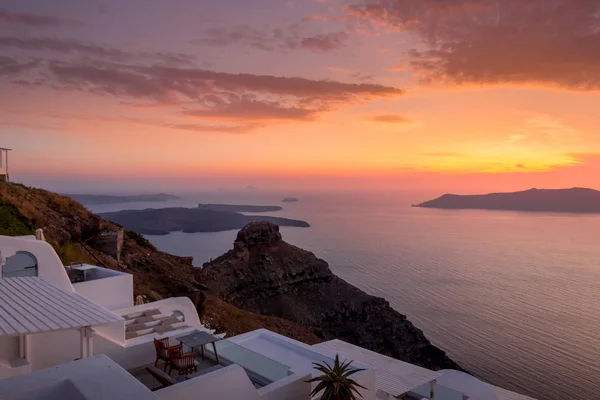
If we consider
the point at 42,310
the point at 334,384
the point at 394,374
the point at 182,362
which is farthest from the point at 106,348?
the point at 394,374

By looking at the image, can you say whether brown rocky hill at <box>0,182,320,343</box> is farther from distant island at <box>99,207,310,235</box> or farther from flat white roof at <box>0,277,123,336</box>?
distant island at <box>99,207,310,235</box>

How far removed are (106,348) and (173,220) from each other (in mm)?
120520

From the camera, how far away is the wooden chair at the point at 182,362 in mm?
7285

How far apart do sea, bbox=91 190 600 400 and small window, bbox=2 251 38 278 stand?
4538 cm

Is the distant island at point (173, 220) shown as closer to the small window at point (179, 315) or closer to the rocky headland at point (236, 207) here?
the rocky headland at point (236, 207)

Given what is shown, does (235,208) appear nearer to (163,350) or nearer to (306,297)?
(306,297)

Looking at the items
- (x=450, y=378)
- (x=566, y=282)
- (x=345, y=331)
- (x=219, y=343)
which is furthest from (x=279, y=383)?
(x=566, y=282)

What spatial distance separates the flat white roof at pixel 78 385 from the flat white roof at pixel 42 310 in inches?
37.4

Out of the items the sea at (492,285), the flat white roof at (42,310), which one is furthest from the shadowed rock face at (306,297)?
the flat white roof at (42,310)

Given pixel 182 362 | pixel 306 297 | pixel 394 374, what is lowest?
pixel 306 297

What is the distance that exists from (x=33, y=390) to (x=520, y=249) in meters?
110

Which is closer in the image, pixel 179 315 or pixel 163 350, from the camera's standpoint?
pixel 163 350

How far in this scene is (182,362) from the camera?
736cm

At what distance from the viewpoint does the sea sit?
4522cm
